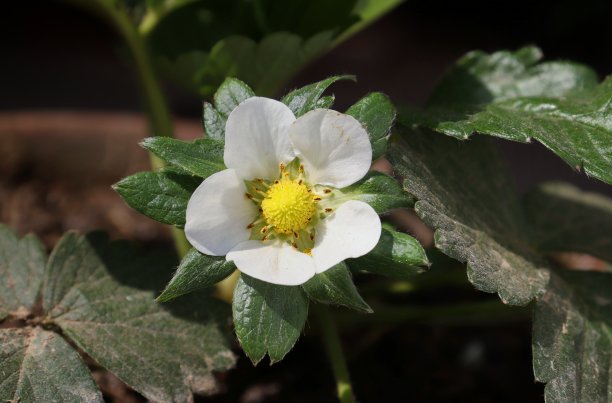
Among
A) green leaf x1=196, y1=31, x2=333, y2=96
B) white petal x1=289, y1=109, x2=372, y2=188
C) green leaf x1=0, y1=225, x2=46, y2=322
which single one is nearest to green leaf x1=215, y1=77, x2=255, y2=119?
white petal x1=289, y1=109, x2=372, y2=188

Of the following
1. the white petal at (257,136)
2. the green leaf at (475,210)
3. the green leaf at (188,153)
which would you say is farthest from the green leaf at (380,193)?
the green leaf at (188,153)

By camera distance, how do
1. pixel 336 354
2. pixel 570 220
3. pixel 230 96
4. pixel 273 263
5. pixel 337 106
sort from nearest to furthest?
pixel 273 263 → pixel 230 96 → pixel 336 354 → pixel 570 220 → pixel 337 106

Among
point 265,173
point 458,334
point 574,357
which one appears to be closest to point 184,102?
point 458,334

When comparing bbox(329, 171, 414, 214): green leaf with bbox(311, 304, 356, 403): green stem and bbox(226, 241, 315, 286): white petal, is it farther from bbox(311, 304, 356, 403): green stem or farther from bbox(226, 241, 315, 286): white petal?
bbox(311, 304, 356, 403): green stem

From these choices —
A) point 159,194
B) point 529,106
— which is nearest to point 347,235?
point 159,194

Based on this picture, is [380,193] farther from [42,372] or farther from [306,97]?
[42,372]

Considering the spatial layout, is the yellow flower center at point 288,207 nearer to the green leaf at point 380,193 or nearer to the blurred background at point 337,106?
the green leaf at point 380,193
